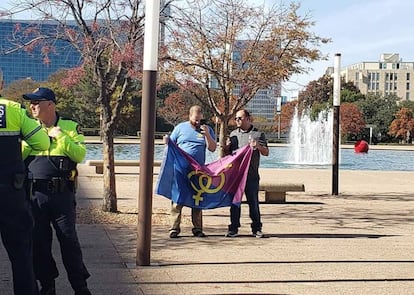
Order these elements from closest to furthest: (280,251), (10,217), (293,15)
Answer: (10,217)
(280,251)
(293,15)

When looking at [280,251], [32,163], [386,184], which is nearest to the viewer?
[32,163]

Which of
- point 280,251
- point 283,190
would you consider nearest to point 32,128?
point 280,251

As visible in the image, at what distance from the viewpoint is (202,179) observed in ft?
33.0

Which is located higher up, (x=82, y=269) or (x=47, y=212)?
(x=47, y=212)

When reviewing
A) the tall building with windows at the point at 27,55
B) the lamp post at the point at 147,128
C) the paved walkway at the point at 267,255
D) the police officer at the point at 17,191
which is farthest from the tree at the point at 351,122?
the police officer at the point at 17,191

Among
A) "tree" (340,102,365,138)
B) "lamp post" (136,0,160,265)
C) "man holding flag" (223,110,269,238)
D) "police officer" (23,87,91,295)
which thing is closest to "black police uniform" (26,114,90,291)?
"police officer" (23,87,91,295)

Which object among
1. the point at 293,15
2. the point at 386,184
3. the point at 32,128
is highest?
the point at 293,15

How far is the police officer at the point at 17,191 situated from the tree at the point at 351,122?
282 feet

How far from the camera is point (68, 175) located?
5.73 meters

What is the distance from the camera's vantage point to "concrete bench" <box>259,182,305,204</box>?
50.0ft

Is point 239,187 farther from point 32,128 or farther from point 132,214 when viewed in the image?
point 32,128

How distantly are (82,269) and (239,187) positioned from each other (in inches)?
180

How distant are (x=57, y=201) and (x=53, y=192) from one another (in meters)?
0.09

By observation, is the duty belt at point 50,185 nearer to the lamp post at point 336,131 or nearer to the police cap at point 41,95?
the police cap at point 41,95
